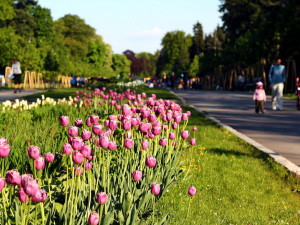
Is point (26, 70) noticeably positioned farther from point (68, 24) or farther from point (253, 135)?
point (68, 24)

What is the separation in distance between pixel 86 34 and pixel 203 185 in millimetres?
100027

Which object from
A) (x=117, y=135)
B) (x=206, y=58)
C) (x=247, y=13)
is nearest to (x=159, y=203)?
(x=117, y=135)

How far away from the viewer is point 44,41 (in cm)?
6091

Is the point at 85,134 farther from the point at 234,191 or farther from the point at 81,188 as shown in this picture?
the point at 234,191

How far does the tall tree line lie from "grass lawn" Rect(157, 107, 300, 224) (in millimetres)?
33645

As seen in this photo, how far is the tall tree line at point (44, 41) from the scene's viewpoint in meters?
38.3

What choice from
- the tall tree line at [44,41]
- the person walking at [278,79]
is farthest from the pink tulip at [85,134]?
the tall tree line at [44,41]

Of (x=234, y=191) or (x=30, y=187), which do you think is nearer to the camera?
(x=30, y=187)

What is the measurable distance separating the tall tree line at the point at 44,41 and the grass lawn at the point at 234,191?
33.6 metres

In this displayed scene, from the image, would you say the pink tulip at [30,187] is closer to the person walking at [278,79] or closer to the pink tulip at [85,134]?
the pink tulip at [85,134]

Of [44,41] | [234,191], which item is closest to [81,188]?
[234,191]

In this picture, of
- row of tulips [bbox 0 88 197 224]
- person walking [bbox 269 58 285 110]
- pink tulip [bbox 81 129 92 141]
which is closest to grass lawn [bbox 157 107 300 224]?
row of tulips [bbox 0 88 197 224]

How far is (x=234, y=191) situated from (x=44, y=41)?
5965 cm

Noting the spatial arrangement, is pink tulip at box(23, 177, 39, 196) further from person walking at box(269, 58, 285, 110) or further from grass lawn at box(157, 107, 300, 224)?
person walking at box(269, 58, 285, 110)
